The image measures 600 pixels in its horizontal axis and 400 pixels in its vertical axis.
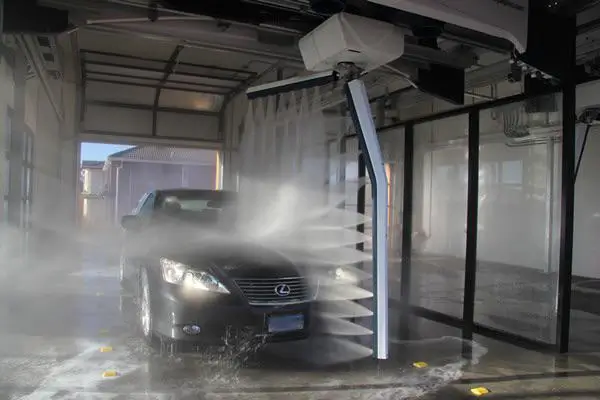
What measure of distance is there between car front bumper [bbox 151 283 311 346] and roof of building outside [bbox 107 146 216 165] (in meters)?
10.3

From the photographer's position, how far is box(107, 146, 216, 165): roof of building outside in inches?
577

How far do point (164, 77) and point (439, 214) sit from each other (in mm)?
6727

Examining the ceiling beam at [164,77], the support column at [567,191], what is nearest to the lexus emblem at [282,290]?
the support column at [567,191]

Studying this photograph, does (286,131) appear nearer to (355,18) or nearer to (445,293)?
(445,293)

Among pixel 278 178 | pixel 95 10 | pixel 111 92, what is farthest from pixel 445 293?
pixel 111 92

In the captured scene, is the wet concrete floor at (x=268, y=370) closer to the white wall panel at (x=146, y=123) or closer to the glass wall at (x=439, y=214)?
the glass wall at (x=439, y=214)

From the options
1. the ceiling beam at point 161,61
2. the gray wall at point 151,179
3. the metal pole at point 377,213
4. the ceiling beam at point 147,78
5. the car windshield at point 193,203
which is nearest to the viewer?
the metal pole at point 377,213

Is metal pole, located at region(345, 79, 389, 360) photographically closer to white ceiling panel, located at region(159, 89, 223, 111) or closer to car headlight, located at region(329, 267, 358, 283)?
car headlight, located at region(329, 267, 358, 283)

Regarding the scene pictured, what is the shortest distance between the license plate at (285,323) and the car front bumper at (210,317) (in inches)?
1.3

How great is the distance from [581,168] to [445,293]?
455cm

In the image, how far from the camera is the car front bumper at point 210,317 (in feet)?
13.8

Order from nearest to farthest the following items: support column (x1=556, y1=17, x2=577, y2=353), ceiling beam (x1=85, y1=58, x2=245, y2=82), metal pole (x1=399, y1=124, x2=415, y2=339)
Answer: support column (x1=556, y1=17, x2=577, y2=353), metal pole (x1=399, y1=124, x2=415, y2=339), ceiling beam (x1=85, y1=58, x2=245, y2=82)

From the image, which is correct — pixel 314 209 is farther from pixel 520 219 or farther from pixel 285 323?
pixel 520 219

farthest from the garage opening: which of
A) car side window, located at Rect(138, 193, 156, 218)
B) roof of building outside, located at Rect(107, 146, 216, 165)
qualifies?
car side window, located at Rect(138, 193, 156, 218)
